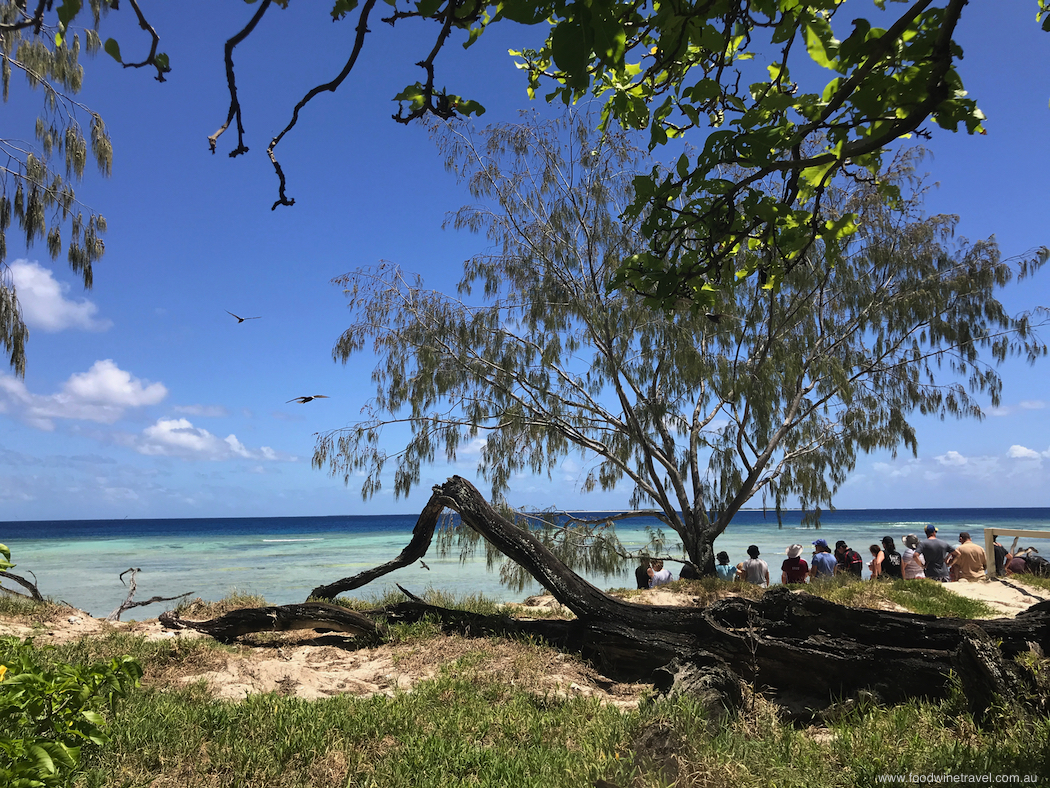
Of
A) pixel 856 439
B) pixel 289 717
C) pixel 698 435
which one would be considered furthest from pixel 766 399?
pixel 289 717

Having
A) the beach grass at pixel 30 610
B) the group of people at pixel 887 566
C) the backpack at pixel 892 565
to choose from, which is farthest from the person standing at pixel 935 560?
the beach grass at pixel 30 610

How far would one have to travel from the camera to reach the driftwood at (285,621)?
5801 mm

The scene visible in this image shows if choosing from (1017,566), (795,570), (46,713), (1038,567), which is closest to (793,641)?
(46,713)

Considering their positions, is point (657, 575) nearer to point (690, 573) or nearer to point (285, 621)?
point (690, 573)

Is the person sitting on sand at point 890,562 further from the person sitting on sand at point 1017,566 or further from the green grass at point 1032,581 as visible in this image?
the person sitting on sand at point 1017,566

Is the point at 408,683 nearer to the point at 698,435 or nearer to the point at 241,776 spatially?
the point at 241,776

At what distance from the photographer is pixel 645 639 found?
4.84 m

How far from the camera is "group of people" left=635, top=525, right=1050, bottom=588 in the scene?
383 inches

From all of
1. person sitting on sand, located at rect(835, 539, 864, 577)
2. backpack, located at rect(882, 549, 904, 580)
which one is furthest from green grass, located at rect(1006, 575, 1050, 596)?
person sitting on sand, located at rect(835, 539, 864, 577)

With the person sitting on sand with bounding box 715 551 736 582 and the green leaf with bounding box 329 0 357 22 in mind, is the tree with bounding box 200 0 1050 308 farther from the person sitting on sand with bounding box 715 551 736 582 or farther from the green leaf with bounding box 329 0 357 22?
the person sitting on sand with bounding box 715 551 736 582

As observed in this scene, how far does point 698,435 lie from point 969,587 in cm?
423

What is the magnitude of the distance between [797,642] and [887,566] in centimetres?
763

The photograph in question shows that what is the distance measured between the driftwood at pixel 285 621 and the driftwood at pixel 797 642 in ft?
5.64

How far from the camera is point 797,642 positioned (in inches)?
169
